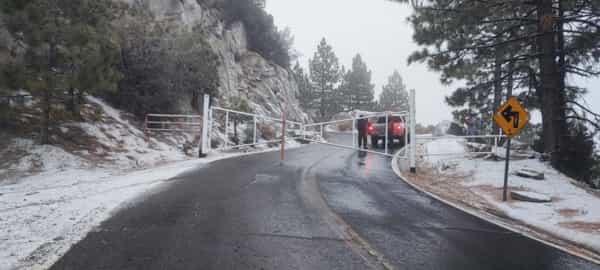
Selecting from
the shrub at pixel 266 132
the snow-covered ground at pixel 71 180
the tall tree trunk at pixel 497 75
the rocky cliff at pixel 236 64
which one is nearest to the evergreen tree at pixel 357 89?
the rocky cliff at pixel 236 64

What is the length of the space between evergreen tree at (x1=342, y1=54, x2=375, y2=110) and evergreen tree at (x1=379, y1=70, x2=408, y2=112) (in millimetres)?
7179

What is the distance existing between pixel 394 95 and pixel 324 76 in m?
19.2

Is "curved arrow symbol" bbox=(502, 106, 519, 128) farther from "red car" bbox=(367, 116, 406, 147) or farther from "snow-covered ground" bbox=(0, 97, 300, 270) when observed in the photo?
"red car" bbox=(367, 116, 406, 147)

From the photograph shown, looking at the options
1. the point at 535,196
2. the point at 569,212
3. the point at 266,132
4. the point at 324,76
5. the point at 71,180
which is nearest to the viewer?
the point at 569,212

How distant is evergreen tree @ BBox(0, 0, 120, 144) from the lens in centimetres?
805

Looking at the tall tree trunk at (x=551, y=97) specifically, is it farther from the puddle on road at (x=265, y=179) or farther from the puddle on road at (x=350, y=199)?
the puddle on road at (x=265, y=179)

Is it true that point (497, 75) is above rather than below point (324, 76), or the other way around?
below

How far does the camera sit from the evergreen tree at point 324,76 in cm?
6350

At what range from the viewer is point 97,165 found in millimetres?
9133

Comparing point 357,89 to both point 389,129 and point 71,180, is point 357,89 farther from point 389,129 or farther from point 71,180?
point 71,180

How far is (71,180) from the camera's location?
7215 millimetres

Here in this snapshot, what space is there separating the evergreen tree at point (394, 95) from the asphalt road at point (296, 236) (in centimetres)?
6853

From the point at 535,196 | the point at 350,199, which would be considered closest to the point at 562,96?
the point at 535,196

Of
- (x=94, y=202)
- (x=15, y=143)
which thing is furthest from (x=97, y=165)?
(x=94, y=202)
